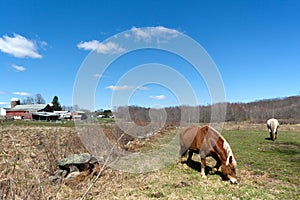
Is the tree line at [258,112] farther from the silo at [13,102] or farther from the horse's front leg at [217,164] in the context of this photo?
the silo at [13,102]

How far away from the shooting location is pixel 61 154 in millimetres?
9773

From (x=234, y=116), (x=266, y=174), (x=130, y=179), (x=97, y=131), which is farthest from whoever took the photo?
(x=234, y=116)

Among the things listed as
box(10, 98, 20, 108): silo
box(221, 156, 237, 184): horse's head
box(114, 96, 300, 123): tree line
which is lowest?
box(221, 156, 237, 184): horse's head

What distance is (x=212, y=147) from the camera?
7.04 metres

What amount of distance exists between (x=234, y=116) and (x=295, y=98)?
14503 millimetres

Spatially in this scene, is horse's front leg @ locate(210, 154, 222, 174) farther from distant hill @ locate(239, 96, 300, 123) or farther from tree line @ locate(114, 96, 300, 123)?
distant hill @ locate(239, 96, 300, 123)

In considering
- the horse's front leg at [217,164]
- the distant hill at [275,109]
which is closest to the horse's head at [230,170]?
the horse's front leg at [217,164]

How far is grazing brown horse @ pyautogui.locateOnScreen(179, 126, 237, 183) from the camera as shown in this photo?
654 cm

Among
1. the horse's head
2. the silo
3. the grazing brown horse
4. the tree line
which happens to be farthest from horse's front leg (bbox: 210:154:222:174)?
the silo

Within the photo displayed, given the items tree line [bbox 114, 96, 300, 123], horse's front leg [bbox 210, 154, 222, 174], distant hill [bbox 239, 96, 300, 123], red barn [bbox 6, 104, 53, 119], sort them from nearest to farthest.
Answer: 1. horse's front leg [bbox 210, 154, 222, 174]
2. tree line [bbox 114, 96, 300, 123]
3. distant hill [bbox 239, 96, 300, 123]
4. red barn [bbox 6, 104, 53, 119]

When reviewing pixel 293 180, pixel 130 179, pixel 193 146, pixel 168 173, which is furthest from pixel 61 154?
pixel 293 180

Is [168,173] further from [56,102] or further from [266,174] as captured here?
[56,102]

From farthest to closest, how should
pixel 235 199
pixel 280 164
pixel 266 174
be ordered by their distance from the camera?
pixel 280 164 → pixel 266 174 → pixel 235 199

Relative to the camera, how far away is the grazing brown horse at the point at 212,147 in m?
6.54
